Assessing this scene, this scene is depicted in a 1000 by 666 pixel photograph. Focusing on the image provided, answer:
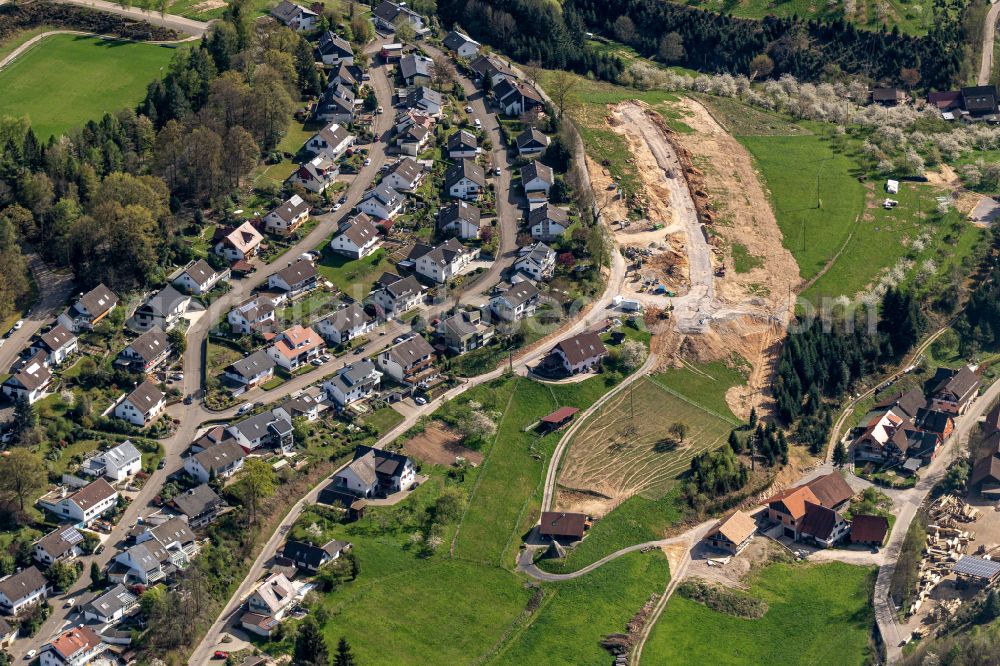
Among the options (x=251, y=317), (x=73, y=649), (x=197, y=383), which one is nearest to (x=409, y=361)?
(x=251, y=317)

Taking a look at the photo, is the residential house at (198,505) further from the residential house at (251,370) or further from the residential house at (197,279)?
the residential house at (197,279)

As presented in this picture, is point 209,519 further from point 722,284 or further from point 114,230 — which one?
point 722,284

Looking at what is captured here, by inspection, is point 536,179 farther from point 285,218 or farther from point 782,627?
point 782,627

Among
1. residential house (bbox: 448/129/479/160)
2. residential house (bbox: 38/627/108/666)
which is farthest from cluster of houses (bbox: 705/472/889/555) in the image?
residential house (bbox: 448/129/479/160)

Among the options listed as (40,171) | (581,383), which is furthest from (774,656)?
(40,171)

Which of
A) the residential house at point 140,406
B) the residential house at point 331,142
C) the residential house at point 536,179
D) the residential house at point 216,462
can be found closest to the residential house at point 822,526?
the residential house at point 216,462

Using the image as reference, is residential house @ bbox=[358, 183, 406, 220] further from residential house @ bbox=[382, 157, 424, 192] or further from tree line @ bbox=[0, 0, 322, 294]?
tree line @ bbox=[0, 0, 322, 294]
